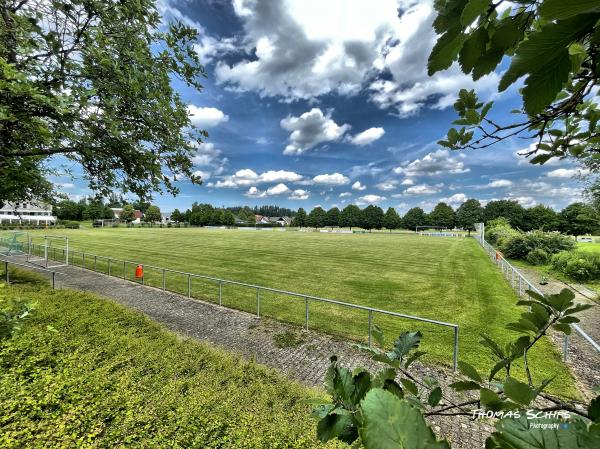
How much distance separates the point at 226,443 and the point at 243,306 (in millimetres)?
9543

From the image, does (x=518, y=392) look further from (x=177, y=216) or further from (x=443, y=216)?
(x=177, y=216)

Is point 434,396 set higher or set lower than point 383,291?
higher

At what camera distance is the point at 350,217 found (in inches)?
5231

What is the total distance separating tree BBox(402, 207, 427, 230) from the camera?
391 feet

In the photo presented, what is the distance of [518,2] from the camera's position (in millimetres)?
834

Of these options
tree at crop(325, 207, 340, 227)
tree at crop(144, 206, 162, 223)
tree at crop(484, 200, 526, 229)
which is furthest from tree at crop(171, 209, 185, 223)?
tree at crop(484, 200, 526, 229)

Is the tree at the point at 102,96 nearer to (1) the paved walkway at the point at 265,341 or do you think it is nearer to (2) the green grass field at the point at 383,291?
(1) the paved walkway at the point at 265,341

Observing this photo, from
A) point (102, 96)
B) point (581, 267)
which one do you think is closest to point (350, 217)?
point (581, 267)

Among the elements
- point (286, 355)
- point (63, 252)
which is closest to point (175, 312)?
point (286, 355)

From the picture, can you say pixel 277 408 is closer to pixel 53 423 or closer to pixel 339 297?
pixel 53 423

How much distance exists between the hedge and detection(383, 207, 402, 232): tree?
405 feet

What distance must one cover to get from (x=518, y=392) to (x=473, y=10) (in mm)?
1000

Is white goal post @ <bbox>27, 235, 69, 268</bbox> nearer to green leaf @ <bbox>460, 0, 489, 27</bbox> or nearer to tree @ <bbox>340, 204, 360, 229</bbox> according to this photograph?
green leaf @ <bbox>460, 0, 489, 27</bbox>

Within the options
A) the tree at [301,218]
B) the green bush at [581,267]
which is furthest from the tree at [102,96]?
the tree at [301,218]
